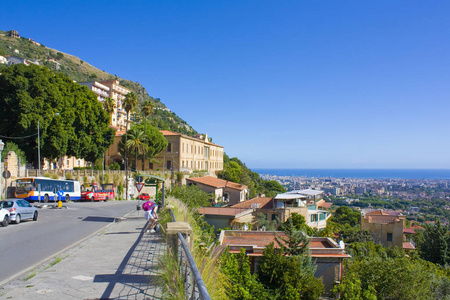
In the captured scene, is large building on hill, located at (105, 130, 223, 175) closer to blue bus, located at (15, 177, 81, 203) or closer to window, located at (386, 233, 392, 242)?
blue bus, located at (15, 177, 81, 203)

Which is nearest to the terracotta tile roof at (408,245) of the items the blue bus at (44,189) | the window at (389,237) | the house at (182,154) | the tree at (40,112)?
the window at (389,237)

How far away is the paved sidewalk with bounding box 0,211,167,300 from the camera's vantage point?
628cm

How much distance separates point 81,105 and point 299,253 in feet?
118

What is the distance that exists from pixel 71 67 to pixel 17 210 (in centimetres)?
15019

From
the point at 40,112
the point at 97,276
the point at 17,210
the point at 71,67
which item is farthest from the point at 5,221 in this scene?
the point at 71,67

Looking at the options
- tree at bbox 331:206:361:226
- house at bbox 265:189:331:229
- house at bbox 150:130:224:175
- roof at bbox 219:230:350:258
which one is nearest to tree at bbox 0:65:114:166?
house at bbox 150:130:224:175

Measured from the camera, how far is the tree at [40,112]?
37250 mm

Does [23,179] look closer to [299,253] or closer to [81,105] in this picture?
[81,105]

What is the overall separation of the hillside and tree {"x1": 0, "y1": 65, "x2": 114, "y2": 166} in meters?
61.4

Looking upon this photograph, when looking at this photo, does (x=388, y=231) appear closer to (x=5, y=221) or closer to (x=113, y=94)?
(x=5, y=221)

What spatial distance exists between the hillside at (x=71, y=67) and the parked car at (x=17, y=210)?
85.5 m

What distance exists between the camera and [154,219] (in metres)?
14.1

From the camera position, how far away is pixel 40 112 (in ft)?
125

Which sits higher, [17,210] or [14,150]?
[14,150]
